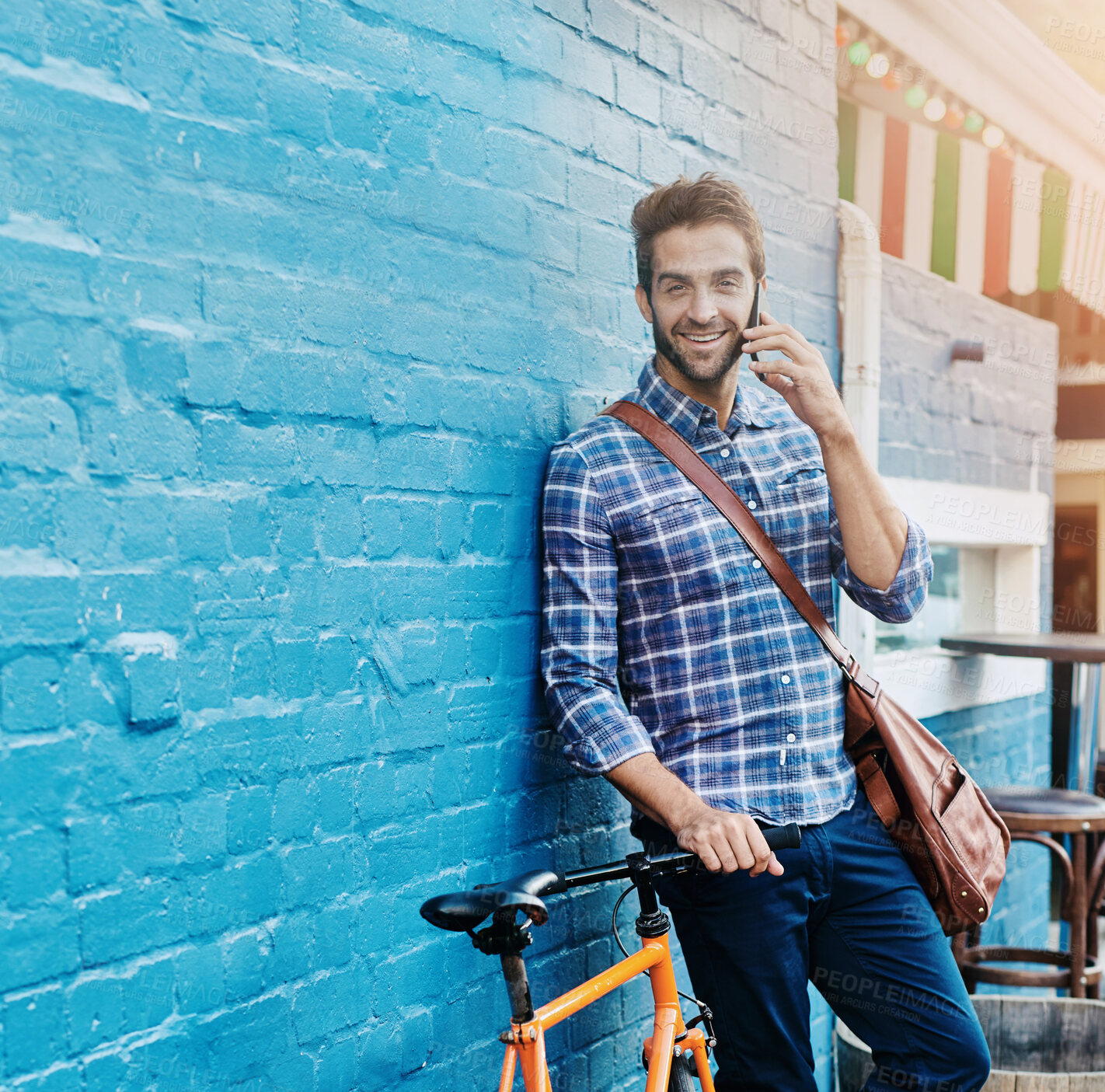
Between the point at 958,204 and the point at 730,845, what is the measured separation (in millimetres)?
3450

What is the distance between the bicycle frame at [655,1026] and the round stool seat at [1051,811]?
5.39 feet

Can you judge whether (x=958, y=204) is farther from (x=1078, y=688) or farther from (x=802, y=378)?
(x=802, y=378)

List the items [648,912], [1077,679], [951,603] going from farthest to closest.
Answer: [951,603] → [1077,679] → [648,912]

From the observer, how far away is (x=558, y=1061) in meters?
2.33

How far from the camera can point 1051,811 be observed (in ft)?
11.2

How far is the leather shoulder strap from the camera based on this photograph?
2.16 metres

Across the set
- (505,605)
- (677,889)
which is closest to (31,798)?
(505,605)

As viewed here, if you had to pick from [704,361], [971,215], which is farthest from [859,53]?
[704,361]

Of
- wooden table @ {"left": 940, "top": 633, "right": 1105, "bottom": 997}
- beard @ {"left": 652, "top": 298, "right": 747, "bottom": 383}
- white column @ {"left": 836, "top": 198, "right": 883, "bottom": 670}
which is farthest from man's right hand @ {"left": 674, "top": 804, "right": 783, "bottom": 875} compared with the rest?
wooden table @ {"left": 940, "top": 633, "right": 1105, "bottom": 997}

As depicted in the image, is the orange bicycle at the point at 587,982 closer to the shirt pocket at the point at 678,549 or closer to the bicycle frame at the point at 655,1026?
the bicycle frame at the point at 655,1026

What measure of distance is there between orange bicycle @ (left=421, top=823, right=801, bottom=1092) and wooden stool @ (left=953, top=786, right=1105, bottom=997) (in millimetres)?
1817

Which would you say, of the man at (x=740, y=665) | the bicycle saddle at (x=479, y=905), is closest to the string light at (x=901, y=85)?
the man at (x=740, y=665)

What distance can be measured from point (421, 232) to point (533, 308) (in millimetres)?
324

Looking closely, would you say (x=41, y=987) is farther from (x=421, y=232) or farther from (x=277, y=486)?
(x=421, y=232)
